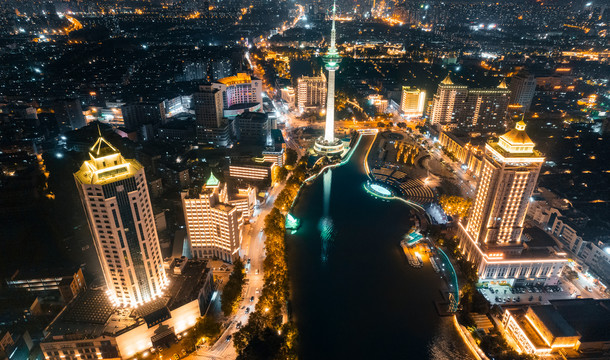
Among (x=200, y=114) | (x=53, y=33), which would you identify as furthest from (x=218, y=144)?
(x=53, y=33)

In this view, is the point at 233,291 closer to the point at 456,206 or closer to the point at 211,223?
the point at 211,223

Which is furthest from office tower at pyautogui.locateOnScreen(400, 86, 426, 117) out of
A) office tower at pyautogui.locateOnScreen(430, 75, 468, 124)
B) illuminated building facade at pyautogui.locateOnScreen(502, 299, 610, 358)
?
illuminated building facade at pyautogui.locateOnScreen(502, 299, 610, 358)

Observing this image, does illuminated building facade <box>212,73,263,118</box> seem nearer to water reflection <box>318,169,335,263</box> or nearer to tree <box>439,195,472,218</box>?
water reflection <box>318,169,335,263</box>

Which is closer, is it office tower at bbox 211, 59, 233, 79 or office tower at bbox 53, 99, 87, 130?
office tower at bbox 53, 99, 87, 130

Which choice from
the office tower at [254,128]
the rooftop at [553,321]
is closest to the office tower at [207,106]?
the office tower at [254,128]

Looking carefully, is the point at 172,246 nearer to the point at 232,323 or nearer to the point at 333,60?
the point at 232,323
